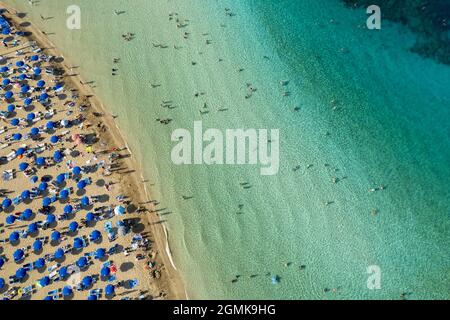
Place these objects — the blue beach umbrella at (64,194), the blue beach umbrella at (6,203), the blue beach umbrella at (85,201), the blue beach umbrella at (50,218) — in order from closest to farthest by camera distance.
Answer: the blue beach umbrella at (50,218) → the blue beach umbrella at (85,201) → the blue beach umbrella at (6,203) → the blue beach umbrella at (64,194)

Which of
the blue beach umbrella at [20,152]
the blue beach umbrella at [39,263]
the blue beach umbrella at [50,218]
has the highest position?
the blue beach umbrella at [20,152]

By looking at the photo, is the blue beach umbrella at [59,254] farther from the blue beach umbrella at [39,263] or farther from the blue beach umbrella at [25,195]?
the blue beach umbrella at [25,195]

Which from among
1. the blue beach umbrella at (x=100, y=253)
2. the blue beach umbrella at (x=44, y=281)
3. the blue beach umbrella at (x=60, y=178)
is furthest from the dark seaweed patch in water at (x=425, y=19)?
the blue beach umbrella at (x=44, y=281)

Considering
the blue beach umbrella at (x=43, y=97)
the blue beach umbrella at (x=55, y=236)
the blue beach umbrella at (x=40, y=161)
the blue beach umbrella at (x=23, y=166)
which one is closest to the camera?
the blue beach umbrella at (x=55, y=236)

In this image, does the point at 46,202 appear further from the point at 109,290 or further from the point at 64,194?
the point at 109,290
